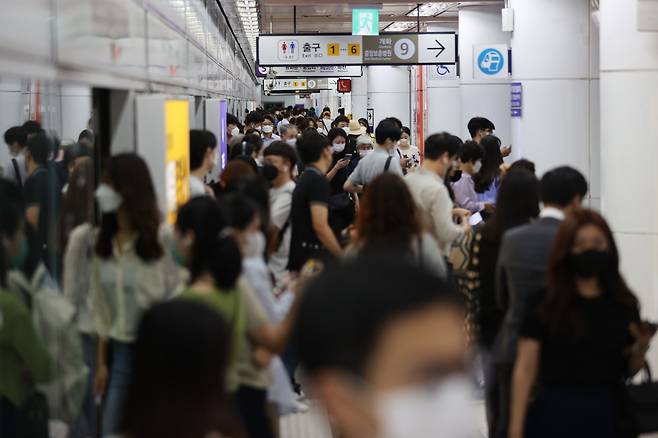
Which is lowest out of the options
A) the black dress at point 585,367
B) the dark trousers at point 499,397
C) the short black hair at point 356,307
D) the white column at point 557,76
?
the dark trousers at point 499,397

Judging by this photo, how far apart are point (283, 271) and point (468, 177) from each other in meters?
1.79

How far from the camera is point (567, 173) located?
16.7 ft

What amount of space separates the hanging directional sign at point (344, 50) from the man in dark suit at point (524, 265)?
682 inches

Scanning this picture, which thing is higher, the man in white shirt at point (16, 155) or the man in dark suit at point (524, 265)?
the man in white shirt at point (16, 155)

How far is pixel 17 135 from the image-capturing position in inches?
202

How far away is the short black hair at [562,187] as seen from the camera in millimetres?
5004

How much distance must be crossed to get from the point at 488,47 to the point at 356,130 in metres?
2.76

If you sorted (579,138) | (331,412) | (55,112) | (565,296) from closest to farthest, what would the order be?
(331,412) < (565,296) < (55,112) < (579,138)

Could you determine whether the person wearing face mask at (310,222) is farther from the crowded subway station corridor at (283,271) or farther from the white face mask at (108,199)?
the white face mask at (108,199)

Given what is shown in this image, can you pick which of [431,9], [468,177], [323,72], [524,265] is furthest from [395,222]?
[323,72]

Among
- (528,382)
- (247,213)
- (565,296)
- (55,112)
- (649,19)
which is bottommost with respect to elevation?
(528,382)

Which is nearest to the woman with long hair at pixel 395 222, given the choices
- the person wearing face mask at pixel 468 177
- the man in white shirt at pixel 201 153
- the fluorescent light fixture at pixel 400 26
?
the man in white shirt at pixel 201 153

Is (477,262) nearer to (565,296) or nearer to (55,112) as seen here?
(565,296)

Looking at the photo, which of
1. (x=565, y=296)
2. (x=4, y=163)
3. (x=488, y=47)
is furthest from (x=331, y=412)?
(x=488, y=47)
